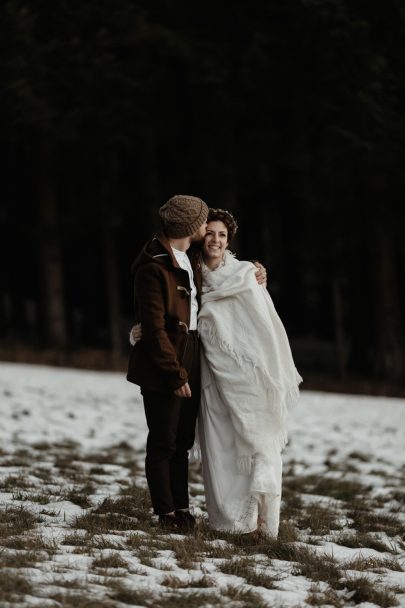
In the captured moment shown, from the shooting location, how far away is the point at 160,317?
566 cm

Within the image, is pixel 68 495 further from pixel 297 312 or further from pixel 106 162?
pixel 297 312

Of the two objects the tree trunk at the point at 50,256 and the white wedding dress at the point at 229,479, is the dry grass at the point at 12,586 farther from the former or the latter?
the tree trunk at the point at 50,256

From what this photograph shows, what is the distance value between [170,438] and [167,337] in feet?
1.96

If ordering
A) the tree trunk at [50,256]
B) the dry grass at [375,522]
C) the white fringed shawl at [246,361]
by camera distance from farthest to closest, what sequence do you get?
1. the tree trunk at [50,256]
2. the dry grass at [375,522]
3. the white fringed shawl at [246,361]

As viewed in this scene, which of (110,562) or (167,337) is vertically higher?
(167,337)

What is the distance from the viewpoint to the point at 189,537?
18.3 ft

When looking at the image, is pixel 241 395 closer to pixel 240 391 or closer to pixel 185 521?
pixel 240 391

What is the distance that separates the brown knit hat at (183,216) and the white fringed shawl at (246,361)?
0.40m

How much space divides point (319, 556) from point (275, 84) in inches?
604

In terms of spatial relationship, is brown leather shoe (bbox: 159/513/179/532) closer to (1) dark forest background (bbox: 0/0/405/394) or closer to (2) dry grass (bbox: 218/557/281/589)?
(2) dry grass (bbox: 218/557/281/589)

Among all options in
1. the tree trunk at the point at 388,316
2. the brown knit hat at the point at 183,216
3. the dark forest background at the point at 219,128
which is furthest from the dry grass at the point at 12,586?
the tree trunk at the point at 388,316

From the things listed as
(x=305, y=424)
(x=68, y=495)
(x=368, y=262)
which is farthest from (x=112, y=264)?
(x=68, y=495)

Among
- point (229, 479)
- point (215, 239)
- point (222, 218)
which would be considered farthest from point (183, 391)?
point (222, 218)

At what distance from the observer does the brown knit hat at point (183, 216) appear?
5.75 m
